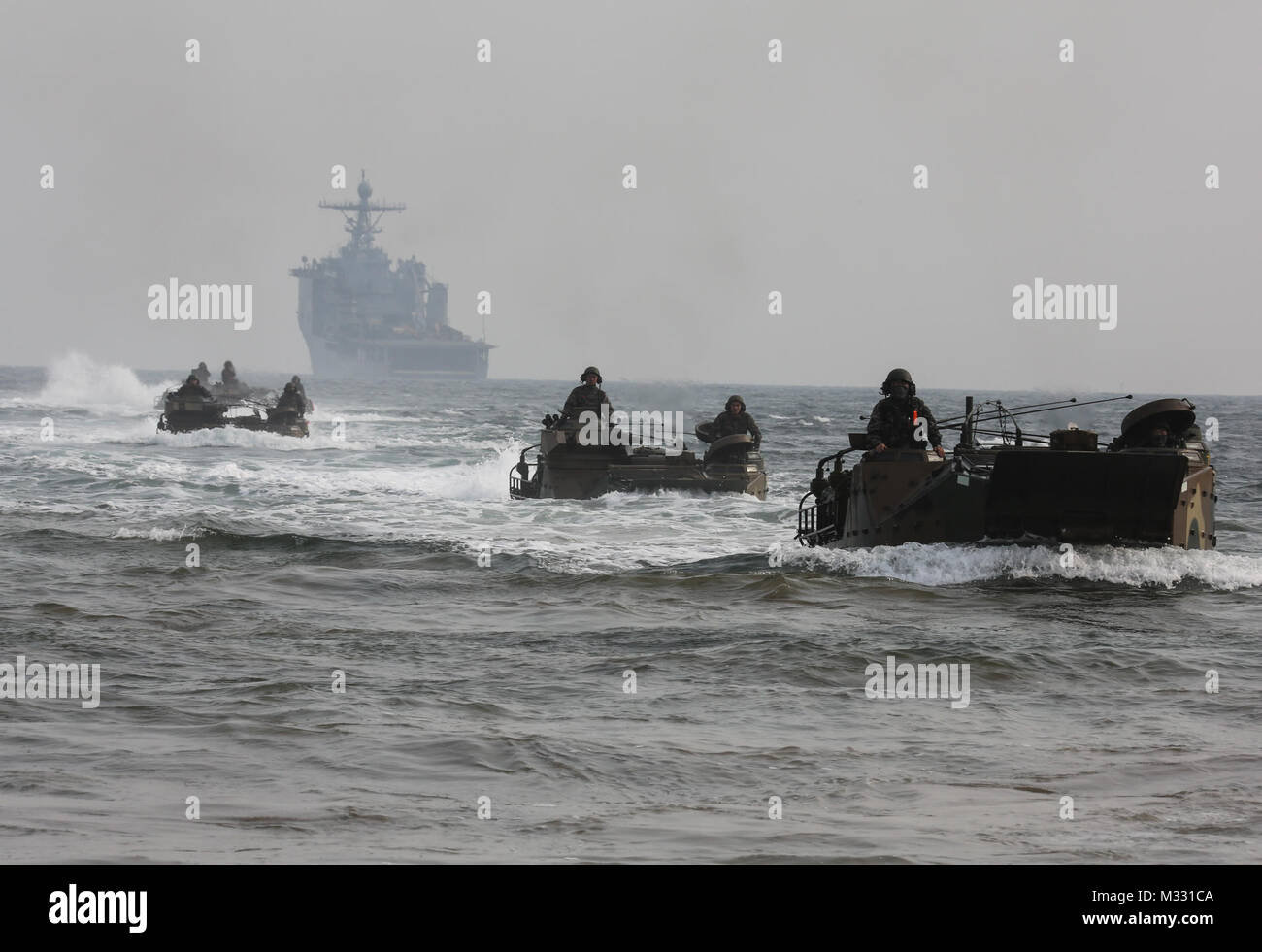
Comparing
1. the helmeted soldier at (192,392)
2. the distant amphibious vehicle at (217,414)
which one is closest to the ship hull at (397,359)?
the helmeted soldier at (192,392)

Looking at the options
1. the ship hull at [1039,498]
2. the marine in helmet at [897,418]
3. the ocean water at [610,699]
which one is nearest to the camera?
the ocean water at [610,699]

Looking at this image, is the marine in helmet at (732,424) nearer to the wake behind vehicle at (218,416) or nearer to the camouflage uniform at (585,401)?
the camouflage uniform at (585,401)

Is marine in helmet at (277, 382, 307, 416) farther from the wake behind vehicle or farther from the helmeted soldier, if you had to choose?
the helmeted soldier

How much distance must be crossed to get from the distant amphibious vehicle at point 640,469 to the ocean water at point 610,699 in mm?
2334

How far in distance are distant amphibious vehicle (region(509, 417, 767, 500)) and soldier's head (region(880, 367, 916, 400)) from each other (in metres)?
8.59

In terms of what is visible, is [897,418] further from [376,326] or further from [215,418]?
[376,326]

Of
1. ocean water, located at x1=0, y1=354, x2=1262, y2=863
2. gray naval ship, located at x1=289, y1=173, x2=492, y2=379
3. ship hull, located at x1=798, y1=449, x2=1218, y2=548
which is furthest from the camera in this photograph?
gray naval ship, located at x1=289, y1=173, x2=492, y2=379

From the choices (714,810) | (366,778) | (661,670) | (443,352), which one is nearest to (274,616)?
(661,670)

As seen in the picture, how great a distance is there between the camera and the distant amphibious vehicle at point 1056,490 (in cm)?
1620

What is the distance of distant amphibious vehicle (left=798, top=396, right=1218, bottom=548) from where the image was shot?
1620 cm

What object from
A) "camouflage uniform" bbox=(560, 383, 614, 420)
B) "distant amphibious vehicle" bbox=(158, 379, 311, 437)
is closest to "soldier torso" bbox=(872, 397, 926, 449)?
"camouflage uniform" bbox=(560, 383, 614, 420)

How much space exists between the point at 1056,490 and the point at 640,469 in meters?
11.0

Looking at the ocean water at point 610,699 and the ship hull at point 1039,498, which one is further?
the ship hull at point 1039,498
